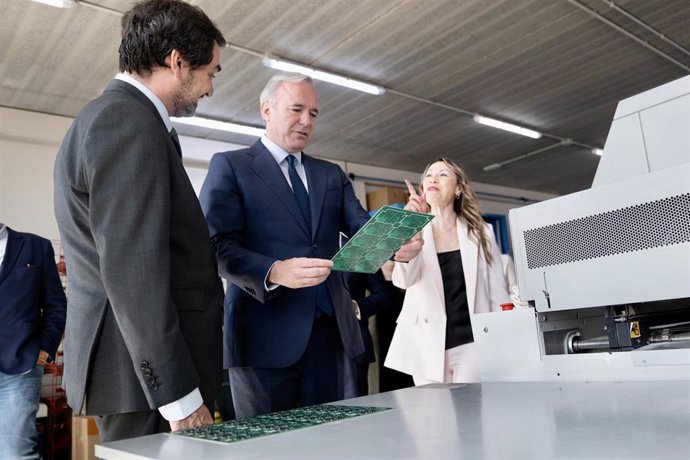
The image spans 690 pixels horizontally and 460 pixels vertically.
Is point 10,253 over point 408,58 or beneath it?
beneath

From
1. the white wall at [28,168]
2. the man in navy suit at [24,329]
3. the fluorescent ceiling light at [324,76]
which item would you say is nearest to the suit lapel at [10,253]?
the man in navy suit at [24,329]

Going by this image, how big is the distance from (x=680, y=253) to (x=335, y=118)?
5921 mm

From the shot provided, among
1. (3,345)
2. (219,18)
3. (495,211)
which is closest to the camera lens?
(3,345)

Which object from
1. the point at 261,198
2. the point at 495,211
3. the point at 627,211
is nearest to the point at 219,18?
the point at 261,198

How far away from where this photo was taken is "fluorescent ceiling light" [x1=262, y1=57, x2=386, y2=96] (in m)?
5.29

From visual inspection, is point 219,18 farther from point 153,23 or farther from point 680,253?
point 680,253

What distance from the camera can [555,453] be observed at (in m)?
0.67

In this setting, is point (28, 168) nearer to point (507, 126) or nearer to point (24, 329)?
point (24, 329)

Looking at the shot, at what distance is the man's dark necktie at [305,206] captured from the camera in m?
1.62

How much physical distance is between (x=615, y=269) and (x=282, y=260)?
31.4 inches

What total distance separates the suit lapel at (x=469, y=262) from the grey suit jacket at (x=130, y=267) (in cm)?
128

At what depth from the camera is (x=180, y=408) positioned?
3.67 ft

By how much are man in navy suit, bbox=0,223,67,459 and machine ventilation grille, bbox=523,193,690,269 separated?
2.67 m

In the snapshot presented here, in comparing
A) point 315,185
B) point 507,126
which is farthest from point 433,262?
point 507,126
